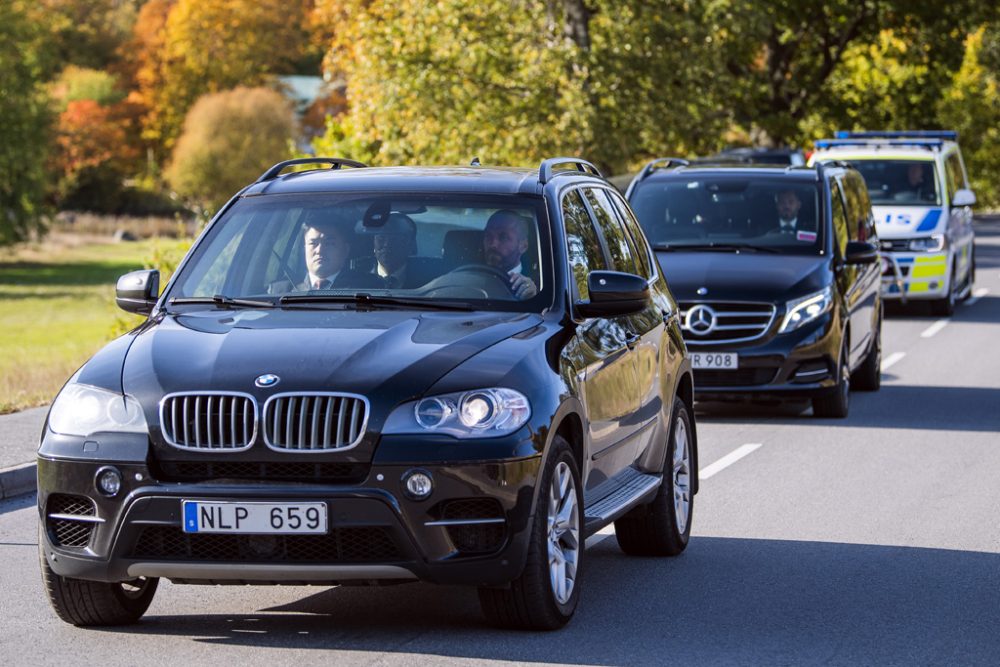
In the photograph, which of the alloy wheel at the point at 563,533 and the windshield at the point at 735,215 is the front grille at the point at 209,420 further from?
the windshield at the point at 735,215

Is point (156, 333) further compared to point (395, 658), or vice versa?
point (156, 333)

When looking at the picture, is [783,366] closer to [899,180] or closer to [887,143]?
[899,180]

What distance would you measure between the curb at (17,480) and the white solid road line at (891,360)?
377 inches

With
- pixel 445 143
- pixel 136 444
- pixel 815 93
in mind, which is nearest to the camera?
pixel 136 444

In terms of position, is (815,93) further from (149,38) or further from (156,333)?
(149,38)

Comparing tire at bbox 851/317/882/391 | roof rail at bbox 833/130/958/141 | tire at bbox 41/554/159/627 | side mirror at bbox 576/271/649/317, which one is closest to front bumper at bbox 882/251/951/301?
roof rail at bbox 833/130/958/141

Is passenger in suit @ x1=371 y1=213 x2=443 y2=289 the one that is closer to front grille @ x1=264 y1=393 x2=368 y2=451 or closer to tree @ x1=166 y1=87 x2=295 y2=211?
front grille @ x1=264 y1=393 x2=368 y2=451

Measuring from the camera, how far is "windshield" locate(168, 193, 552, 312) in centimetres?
739

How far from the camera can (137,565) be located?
6363 mm

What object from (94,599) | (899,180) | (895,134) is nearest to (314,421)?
(94,599)

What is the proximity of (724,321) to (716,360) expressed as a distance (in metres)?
0.30

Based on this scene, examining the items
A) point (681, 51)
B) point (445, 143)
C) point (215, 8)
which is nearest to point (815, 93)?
point (681, 51)

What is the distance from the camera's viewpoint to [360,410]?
629 centimetres

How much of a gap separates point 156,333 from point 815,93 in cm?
4168
